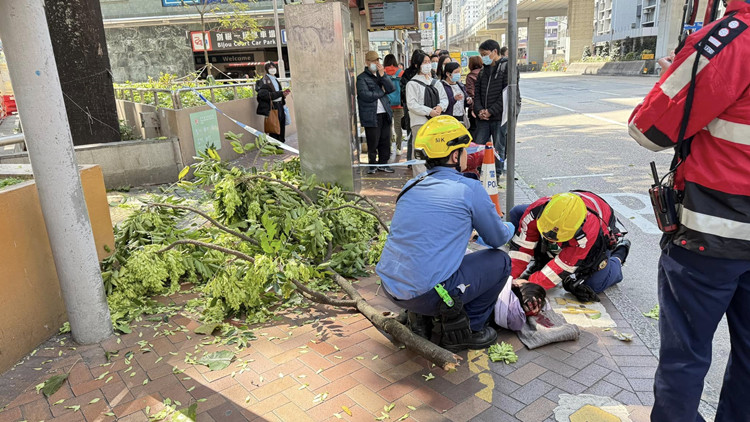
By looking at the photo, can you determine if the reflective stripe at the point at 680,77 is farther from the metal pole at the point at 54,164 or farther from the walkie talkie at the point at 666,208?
the metal pole at the point at 54,164

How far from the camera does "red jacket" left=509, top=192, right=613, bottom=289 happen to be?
3.83m

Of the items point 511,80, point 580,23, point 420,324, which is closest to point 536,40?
point 580,23

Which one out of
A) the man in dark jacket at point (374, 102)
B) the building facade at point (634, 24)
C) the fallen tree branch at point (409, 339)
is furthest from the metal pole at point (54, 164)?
the building facade at point (634, 24)

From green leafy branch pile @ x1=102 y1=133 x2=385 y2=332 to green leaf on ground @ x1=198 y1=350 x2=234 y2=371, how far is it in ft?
1.53

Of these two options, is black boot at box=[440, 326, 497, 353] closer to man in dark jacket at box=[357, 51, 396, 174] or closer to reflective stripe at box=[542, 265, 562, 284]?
reflective stripe at box=[542, 265, 562, 284]

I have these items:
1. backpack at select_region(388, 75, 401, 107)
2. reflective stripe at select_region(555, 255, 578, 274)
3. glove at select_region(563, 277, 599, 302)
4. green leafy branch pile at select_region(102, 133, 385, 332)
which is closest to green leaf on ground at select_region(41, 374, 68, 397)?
green leafy branch pile at select_region(102, 133, 385, 332)

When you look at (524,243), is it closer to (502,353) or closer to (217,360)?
(502,353)

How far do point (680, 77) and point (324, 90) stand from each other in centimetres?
453

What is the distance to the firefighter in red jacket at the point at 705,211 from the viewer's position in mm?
1989

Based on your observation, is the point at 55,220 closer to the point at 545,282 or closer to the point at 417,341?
the point at 417,341

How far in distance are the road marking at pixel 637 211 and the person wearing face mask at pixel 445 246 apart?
128 inches

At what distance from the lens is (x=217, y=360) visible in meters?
3.43

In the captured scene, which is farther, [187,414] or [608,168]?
[608,168]

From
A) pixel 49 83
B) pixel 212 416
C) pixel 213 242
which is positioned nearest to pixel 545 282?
pixel 212 416
